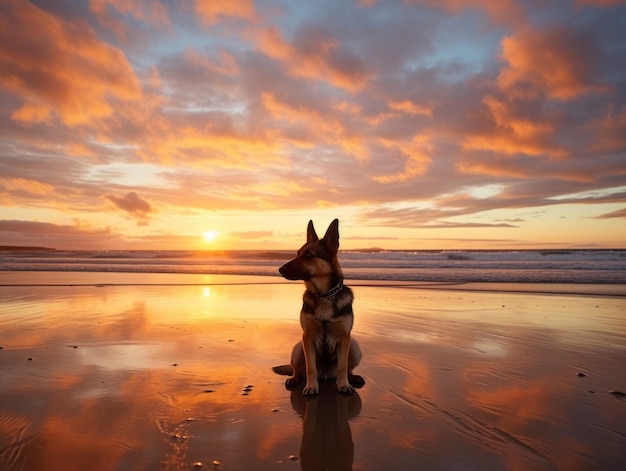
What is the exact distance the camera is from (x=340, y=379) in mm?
4141

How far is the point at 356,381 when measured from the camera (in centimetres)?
438

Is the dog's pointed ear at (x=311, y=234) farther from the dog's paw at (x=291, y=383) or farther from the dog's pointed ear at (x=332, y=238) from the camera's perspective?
the dog's paw at (x=291, y=383)

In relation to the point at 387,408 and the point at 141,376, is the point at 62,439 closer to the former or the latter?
the point at 141,376

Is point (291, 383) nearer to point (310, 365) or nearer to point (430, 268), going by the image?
point (310, 365)

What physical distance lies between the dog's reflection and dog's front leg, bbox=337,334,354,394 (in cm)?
9

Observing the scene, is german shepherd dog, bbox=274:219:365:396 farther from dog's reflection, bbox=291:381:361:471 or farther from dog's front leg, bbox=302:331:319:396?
dog's reflection, bbox=291:381:361:471

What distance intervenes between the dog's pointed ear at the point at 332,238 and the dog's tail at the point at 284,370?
61.9 inches

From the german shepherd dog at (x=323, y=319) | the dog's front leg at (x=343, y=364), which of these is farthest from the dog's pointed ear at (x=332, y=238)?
the dog's front leg at (x=343, y=364)

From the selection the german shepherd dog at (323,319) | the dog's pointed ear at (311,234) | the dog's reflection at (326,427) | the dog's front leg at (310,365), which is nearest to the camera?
the dog's reflection at (326,427)

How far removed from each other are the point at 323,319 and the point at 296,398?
0.84 m

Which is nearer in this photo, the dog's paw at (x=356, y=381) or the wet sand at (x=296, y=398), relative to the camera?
the wet sand at (x=296, y=398)

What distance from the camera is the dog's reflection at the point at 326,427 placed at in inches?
107

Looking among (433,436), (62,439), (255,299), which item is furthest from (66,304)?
(433,436)

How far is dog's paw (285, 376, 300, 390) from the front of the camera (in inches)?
166
